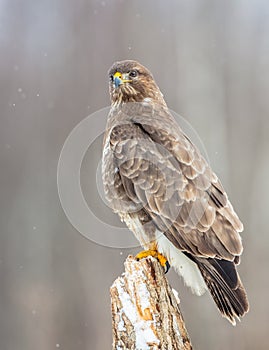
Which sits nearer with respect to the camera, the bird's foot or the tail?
the tail

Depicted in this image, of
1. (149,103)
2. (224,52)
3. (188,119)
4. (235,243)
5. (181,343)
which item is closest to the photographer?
(181,343)

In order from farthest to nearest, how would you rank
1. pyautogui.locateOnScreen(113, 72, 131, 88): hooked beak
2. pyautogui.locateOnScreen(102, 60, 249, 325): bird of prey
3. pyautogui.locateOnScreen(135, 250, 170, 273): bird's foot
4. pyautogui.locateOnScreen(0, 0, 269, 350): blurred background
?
1. pyautogui.locateOnScreen(0, 0, 269, 350): blurred background
2. pyautogui.locateOnScreen(113, 72, 131, 88): hooked beak
3. pyautogui.locateOnScreen(135, 250, 170, 273): bird's foot
4. pyautogui.locateOnScreen(102, 60, 249, 325): bird of prey

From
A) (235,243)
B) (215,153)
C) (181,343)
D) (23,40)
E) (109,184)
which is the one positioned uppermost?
(23,40)

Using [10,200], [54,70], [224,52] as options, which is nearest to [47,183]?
[10,200]

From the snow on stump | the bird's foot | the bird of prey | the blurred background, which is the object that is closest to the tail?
the bird of prey

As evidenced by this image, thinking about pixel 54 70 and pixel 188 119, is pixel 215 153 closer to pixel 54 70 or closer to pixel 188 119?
pixel 188 119

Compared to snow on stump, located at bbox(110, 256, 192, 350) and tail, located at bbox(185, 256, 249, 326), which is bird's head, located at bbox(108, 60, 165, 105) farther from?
snow on stump, located at bbox(110, 256, 192, 350)

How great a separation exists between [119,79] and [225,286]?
2.14 meters

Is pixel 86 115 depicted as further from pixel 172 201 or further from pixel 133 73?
pixel 172 201

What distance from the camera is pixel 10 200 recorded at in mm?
10922

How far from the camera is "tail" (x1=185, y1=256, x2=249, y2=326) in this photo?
4.88 m

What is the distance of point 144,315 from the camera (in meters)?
4.36

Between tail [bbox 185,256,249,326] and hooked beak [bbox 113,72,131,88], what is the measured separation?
1781mm

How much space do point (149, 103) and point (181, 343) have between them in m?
2.41
